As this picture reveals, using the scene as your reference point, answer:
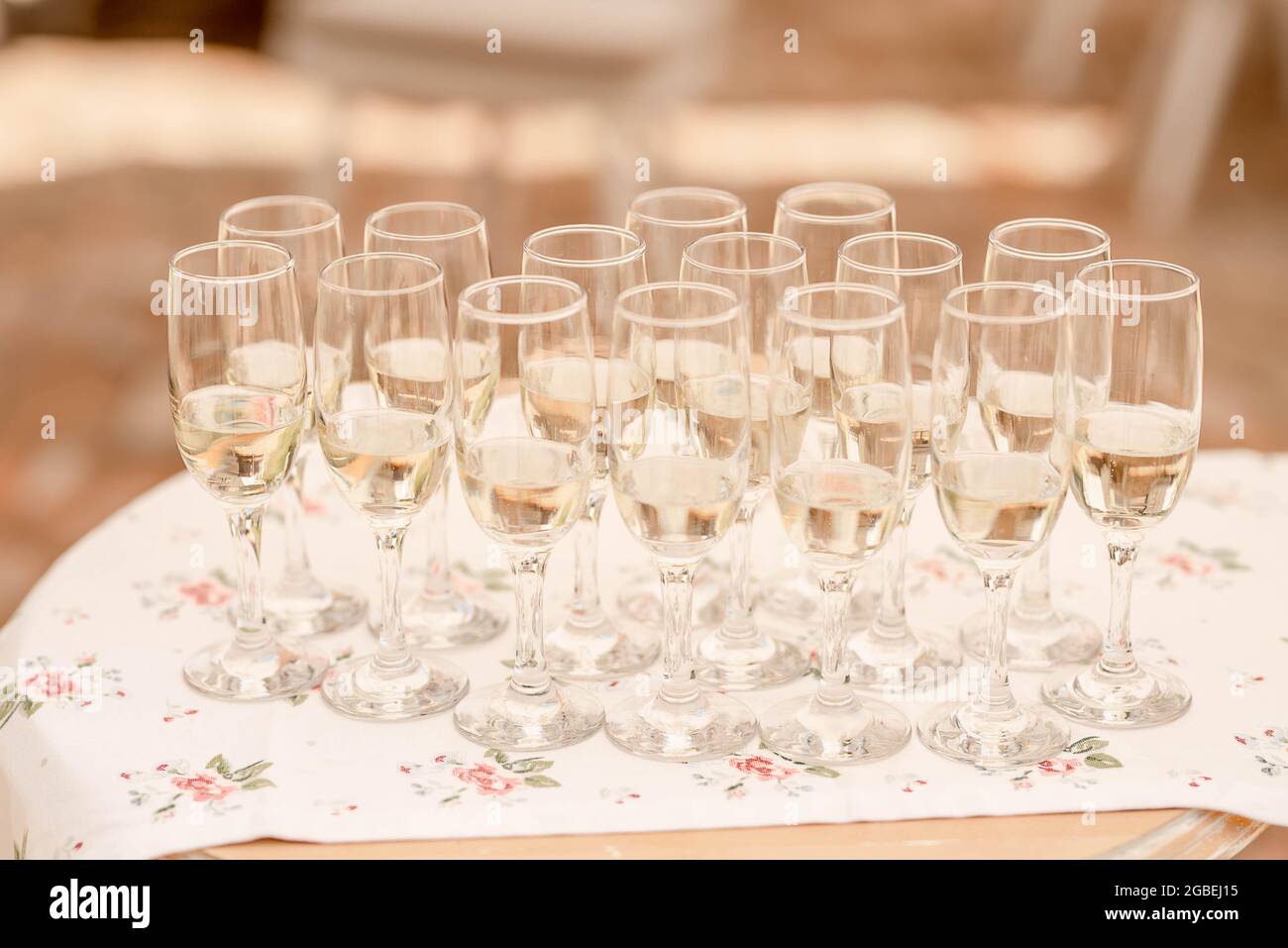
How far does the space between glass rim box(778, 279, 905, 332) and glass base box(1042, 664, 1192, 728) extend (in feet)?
1.09

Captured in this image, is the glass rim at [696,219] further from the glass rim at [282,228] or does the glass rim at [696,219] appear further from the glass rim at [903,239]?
the glass rim at [282,228]

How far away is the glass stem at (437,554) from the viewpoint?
1.34m

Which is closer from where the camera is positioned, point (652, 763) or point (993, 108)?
point (652, 763)

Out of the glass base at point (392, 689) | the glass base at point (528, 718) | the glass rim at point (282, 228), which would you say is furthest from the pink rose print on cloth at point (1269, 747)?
the glass rim at point (282, 228)

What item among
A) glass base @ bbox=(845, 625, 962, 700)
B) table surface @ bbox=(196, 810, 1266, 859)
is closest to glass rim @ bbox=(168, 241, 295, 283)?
table surface @ bbox=(196, 810, 1266, 859)

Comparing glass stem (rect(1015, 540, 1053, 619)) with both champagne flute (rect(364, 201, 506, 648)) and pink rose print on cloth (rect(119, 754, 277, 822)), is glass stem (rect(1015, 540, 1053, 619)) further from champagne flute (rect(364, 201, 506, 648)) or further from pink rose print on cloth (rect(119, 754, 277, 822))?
pink rose print on cloth (rect(119, 754, 277, 822))

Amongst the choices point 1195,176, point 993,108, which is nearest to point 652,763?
point 1195,176

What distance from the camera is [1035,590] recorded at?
1312mm

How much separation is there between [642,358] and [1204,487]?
28.9 inches

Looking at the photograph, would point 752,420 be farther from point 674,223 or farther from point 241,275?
point 241,275

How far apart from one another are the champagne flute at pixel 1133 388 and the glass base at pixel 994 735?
0.47 feet

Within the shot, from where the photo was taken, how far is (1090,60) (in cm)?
504

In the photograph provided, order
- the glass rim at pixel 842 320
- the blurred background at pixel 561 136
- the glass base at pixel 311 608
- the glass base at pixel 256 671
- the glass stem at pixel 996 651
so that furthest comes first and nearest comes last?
1. the blurred background at pixel 561 136
2. the glass base at pixel 311 608
3. the glass base at pixel 256 671
4. the glass stem at pixel 996 651
5. the glass rim at pixel 842 320
